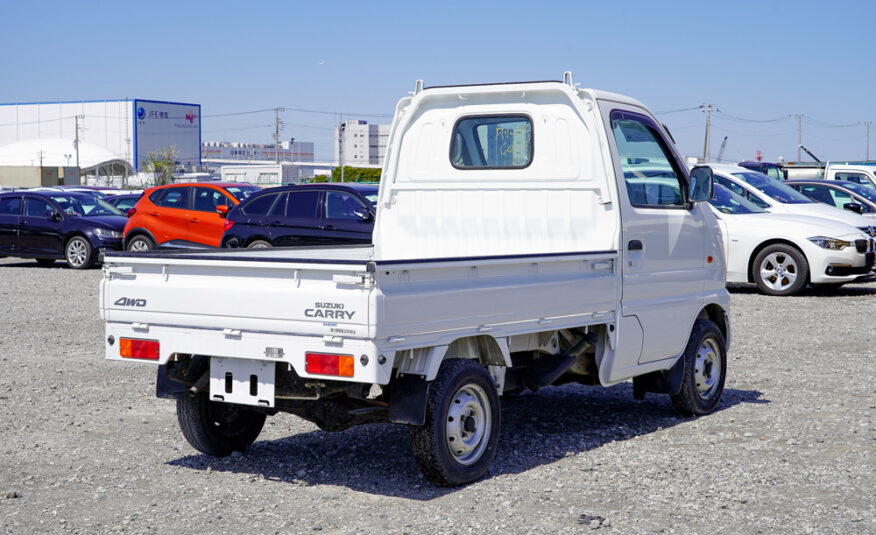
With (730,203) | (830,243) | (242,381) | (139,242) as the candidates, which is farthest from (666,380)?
(139,242)

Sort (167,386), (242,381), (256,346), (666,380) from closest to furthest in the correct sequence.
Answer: (256,346)
(242,381)
(167,386)
(666,380)

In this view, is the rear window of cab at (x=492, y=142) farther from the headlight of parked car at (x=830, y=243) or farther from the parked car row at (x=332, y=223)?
the headlight of parked car at (x=830, y=243)

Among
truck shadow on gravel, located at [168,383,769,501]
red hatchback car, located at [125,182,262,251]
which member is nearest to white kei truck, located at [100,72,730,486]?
truck shadow on gravel, located at [168,383,769,501]

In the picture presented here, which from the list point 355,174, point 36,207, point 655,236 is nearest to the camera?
point 655,236

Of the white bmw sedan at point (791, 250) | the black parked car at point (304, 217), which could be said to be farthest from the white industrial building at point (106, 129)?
the white bmw sedan at point (791, 250)

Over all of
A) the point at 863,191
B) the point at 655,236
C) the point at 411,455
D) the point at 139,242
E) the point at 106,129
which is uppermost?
the point at 106,129

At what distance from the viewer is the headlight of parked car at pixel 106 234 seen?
67.8 feet

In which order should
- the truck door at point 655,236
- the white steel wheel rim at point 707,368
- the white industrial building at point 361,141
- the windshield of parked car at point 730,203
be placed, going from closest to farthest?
the truck door at point 655,236 → the white steel wheel rim at point 707,368 → the windshield of parked car at point 730,203 → the white industrial building at point 361,141

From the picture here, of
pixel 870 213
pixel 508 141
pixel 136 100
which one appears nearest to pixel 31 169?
pixel 136 100

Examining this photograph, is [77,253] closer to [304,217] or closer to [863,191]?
[304,217]

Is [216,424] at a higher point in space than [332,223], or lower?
lower

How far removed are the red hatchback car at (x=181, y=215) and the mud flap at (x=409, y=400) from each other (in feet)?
47.6

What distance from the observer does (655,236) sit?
277 inches

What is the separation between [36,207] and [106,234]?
69.9 inches
